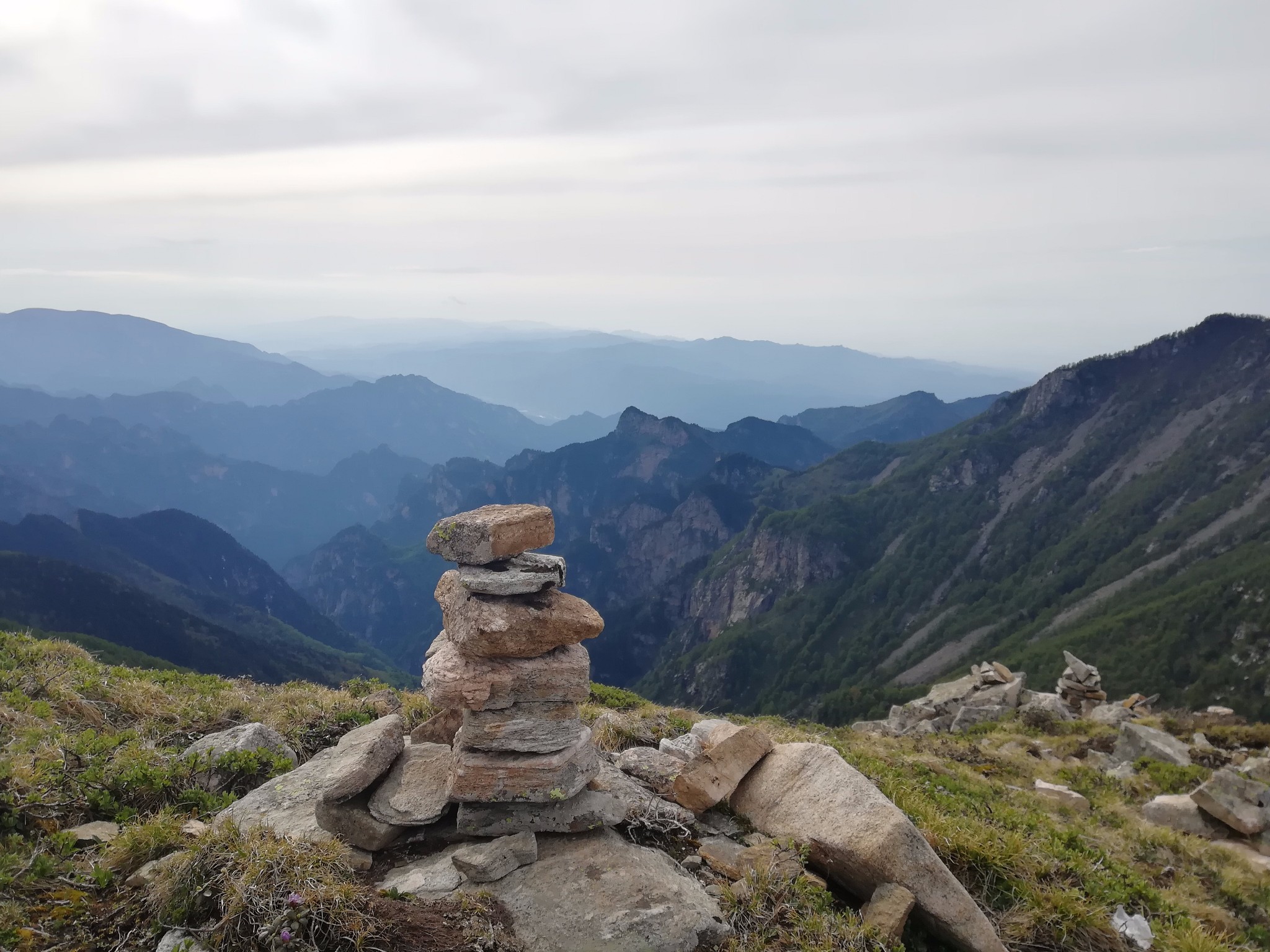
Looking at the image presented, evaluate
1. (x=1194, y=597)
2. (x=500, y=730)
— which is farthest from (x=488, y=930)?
(x=1194, y=597)

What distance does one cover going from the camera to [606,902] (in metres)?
8.57

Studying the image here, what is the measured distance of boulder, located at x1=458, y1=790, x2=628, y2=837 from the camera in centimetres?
981

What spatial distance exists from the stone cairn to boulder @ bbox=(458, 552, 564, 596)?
2 cm

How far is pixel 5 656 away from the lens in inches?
664

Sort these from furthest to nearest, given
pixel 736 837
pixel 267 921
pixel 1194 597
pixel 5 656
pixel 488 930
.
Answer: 1. pixel 1194 597
2. pixel 5 656
3. pixel 736 837
4. pixel 488 930
5. pixel 267 921

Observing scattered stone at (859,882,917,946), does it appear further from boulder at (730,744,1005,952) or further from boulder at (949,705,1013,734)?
boulder at (949,705,1013,734)

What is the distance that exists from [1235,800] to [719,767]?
14842 mm

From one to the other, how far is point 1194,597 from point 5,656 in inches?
6243

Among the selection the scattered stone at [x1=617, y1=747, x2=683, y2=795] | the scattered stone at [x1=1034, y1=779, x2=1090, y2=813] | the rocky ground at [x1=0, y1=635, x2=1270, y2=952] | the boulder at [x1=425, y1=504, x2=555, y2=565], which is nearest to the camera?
the rocky ground at [x1=0, y1=635, x2=1270, y2=952]

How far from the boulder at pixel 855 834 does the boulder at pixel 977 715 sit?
22.6m

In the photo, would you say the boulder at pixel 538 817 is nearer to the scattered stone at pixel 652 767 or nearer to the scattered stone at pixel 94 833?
the scattered stone at pixel 652 767

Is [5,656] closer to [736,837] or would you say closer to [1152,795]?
[736,837]

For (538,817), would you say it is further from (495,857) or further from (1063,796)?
(1063,796)

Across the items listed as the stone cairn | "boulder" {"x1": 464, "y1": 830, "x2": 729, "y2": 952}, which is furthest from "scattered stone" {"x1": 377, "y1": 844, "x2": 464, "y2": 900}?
the stone cairn
